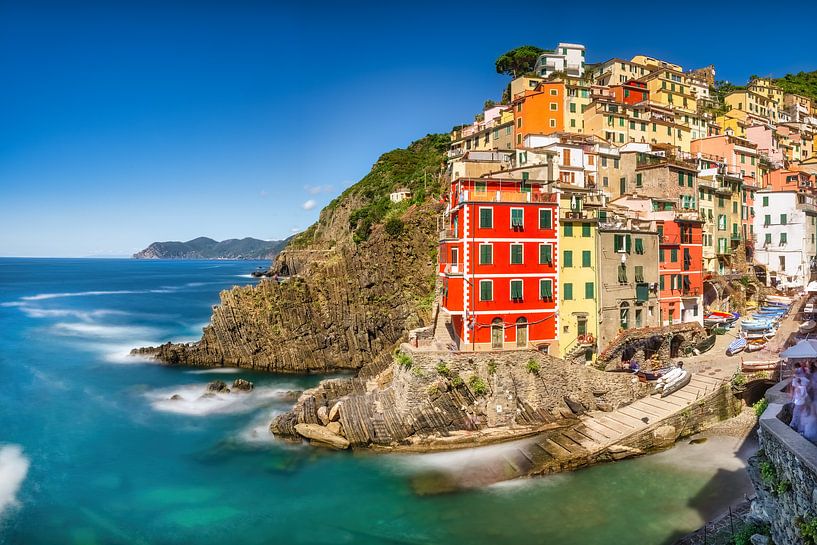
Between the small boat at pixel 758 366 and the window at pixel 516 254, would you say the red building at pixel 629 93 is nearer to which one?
the window at pixel 516 254

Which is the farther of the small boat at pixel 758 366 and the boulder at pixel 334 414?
the boulder at pixel 334 414

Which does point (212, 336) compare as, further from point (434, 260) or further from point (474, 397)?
point (474, 397)

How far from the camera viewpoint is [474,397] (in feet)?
106

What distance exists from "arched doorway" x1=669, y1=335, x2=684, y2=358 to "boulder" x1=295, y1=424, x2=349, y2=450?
24928 mm

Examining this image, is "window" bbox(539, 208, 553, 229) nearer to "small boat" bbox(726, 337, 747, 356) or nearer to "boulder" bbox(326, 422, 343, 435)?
"small boat" bbox(726, 337, 747, 356)

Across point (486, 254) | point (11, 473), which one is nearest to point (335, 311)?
point (486, 254)

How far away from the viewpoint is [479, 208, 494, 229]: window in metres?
33.5

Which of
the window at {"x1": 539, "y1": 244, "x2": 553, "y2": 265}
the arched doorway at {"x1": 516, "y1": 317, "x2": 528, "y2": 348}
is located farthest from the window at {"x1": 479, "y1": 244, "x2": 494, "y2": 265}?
the arched doorway at {"x1": 516, "y1": 317, "x2": 528, "y2": 348}

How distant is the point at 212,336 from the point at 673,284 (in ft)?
148

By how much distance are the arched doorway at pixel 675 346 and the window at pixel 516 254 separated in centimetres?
1461

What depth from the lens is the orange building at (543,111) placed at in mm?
61062

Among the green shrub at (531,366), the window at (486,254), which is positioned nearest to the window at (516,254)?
the window at (486,254)

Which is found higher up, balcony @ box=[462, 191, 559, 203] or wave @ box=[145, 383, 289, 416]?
balcony @ box=[462, 191, 559, 203]

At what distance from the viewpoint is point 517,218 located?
34219mm
